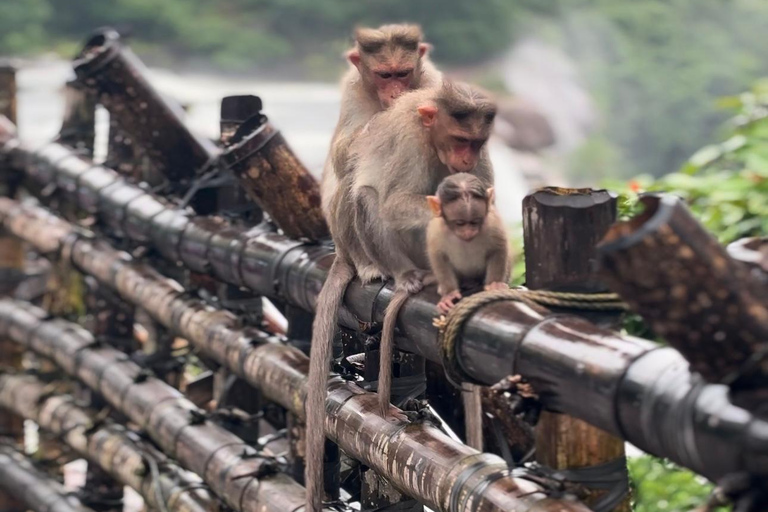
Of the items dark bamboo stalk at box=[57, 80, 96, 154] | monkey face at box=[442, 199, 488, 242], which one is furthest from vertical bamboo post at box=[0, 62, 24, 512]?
monkey face at box=[442, 199, 488, 242]

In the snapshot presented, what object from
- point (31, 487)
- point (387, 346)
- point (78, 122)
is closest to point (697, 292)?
point (387, 346)

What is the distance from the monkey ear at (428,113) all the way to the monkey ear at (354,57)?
0.65m

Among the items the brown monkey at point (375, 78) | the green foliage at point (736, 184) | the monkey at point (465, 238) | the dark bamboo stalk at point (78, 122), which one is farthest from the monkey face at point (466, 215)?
the dark bamboo stalk at point (78, 122)

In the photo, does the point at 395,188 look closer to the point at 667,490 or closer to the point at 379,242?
the point at 379,242

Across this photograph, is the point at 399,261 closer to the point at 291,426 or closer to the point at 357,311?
the point at 357,311

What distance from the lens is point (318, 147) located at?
16.2 metres

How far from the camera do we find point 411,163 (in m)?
3.04

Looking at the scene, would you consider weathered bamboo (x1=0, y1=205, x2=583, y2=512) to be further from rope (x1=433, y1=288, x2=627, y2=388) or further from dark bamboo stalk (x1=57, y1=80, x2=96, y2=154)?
dark bamboo stalk (x1=57, y1=80, x2=96, y2=154)

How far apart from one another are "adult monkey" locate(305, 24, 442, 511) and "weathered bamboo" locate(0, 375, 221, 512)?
2.94ft

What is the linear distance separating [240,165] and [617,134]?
89.3 feet

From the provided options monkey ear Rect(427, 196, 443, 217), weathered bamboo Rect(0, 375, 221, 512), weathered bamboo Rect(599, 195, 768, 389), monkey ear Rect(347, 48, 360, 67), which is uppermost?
weathered bamboo Rect(599, 195, 768, 389)

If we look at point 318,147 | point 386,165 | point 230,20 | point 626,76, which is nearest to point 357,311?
point 386,165

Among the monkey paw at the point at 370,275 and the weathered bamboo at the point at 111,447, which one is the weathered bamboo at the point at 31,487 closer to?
the weathered bamboo at the point at 111,447

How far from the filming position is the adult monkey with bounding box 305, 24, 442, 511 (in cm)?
271
